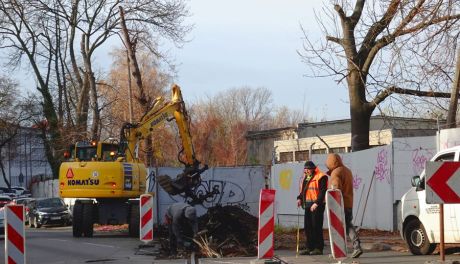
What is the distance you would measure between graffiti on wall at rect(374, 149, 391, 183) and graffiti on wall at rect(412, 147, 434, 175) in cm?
77

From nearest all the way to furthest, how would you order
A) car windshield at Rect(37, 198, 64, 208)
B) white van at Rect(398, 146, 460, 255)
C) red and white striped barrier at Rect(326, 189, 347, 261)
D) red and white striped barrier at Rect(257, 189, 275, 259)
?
red and white striped barrier at Rect(326, 189, 347, 261) < red and white striped barrier at Rect(257, 189, 275, 259) < white van at Rect(398, 146, 460, 255) < car windshield at Rect(37, 198, 64, 208)

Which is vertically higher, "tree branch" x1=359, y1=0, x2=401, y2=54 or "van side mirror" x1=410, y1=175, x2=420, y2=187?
"tree branch" x1=359, y1=0, x2=401, y2=54

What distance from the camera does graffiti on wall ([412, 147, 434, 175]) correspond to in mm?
18453

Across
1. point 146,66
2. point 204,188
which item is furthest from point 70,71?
point 204,188

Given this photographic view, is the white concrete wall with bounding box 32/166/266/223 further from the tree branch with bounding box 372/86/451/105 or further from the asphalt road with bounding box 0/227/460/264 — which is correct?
the tree branch with bounding box 372/86/451/105

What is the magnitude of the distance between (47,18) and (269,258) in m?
36.4

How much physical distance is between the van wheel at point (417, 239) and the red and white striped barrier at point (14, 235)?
711 cm

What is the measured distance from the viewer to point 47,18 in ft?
150

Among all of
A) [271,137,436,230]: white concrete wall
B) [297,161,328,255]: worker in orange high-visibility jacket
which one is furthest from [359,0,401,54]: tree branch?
[297,161,328,255]: worker in orange high-visibility jacket

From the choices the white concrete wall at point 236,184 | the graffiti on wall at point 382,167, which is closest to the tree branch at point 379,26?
the graffiti on wall at point 382,167

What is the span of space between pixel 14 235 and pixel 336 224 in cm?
489

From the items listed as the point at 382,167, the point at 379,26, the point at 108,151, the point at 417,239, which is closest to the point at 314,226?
the point at 417,239

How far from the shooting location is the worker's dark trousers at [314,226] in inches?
533

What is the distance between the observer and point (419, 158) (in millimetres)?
18547
